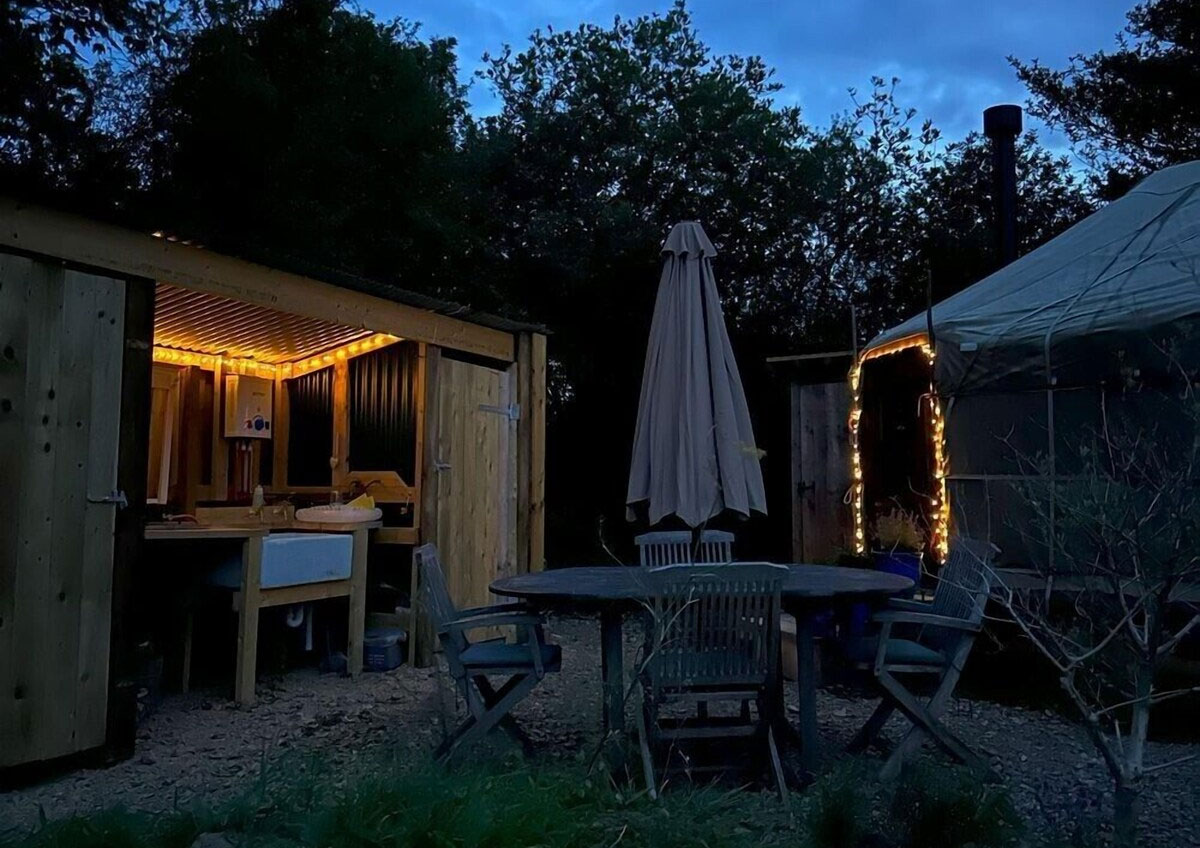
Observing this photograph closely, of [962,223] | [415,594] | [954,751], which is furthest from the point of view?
[962,223]

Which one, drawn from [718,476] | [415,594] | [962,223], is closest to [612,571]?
[718,476]

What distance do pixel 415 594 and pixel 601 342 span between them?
195 inches

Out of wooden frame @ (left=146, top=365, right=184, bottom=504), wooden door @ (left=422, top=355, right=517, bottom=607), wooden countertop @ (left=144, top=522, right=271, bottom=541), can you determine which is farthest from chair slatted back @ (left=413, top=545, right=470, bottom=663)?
wooden frame @ (left=146, top=365, right=184, bottom=504)

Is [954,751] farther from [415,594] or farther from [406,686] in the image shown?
[415,594]

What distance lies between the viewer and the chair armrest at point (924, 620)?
369 cm

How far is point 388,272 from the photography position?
11.0 m

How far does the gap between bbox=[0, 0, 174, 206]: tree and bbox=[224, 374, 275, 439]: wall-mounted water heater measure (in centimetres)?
248

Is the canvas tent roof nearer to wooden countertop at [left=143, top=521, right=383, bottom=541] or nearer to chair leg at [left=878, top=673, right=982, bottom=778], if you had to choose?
chair leg at [left=878, top=673, right=982, bottom=778]

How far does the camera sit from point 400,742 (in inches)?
169

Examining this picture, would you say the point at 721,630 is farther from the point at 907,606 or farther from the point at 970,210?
the point at 970,210

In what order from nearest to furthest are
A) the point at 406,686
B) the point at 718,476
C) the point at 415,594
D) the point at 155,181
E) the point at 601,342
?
the point at 718,476 < the point at 406,686 < the point at 415,594 < the point at 155,181 < the point at 601,342

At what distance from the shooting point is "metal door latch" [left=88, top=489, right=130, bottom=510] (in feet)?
13.1

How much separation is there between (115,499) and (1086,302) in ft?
17.3

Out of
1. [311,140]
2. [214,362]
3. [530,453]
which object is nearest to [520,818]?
[530,453]
